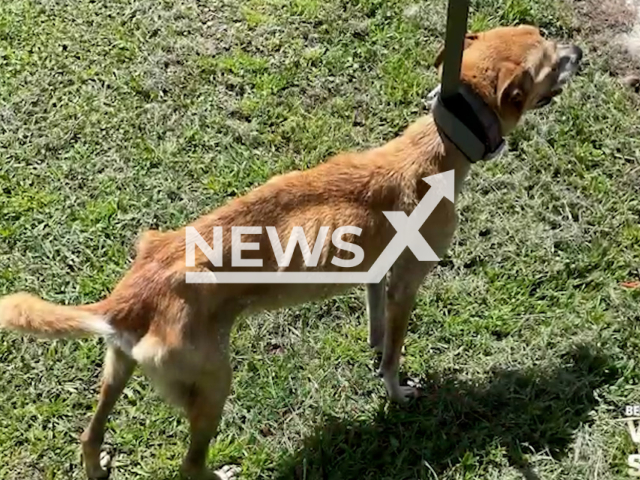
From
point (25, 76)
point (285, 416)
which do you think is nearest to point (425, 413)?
point (285, 416)

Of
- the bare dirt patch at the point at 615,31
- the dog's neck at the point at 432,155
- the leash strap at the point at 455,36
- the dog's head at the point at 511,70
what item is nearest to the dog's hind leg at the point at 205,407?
the dog's neck at the point at 432,155

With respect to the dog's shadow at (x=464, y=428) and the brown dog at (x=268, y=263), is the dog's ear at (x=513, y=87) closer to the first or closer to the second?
the brown dog at (x=268, y=263)

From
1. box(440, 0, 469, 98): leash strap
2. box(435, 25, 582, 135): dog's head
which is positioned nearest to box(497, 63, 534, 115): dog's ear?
box(435, 25, 582, 135): dog's head

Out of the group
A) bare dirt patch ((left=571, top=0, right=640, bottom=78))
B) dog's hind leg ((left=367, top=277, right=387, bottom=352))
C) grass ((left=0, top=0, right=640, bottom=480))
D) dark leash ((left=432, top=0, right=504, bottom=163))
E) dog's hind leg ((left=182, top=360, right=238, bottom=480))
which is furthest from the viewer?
bare dirt patch ((left=571, top=0, right=640, bottom=78))

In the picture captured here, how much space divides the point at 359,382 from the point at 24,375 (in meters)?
1.65

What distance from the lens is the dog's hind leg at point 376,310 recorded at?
13.3 ft

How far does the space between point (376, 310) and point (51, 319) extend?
5.16 feet

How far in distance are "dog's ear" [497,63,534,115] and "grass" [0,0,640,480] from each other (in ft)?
3.70

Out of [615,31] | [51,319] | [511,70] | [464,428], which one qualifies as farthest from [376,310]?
[615,31]

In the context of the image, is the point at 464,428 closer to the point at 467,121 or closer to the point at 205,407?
the point at 205,407

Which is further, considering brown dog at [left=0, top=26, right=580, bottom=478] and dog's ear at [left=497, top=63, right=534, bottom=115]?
dog's ear at [left=497, top=63, right=534, bottom=115]

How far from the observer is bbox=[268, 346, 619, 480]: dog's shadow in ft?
12.5

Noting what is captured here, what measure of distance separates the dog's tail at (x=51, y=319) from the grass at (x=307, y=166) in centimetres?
91

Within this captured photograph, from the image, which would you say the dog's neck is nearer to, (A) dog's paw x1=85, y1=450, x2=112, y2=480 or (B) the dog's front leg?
(B) the dog's front leg
